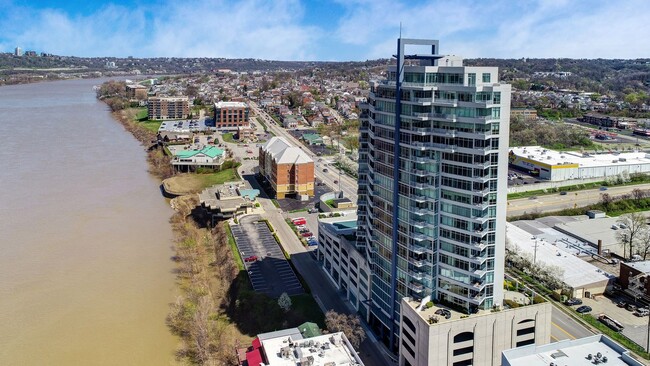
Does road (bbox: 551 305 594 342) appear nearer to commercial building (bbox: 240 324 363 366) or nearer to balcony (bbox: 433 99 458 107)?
commercial building (bbox: 240 324 363 366)

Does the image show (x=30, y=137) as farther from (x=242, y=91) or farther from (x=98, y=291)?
(x=242, y=91)

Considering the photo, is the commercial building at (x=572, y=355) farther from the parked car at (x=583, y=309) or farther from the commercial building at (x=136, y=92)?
the commercial building at (x=136, y=92)

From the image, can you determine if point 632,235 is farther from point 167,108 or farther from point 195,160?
point 167,108

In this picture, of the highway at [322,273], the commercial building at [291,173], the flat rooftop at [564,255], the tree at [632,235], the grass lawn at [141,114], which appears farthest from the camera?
the grass lawn at [141,114]

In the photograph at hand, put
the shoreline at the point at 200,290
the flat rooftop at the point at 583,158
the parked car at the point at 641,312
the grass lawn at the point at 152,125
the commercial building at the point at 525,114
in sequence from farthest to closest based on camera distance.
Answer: the commercial building at the point at 525,114 < the grass lawn at the point at 152,125 < the flat rooftop at the point at 583,158 < the parked car at the point at 641,312 < the shoreline at the point at 200,290

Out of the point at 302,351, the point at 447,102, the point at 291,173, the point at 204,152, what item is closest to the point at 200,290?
the point at 302,351

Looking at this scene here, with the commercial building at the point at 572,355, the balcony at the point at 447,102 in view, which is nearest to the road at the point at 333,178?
the balcony at the point at 447,102
